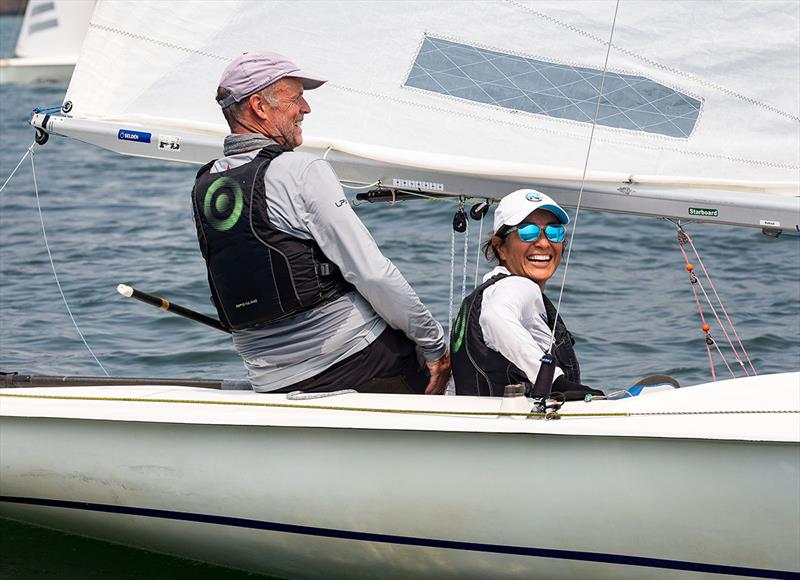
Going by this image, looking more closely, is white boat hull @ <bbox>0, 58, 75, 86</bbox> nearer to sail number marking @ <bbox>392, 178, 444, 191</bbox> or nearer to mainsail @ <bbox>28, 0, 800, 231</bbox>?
mainsail @ <bbox>28, 0, 800, 231</bbox>

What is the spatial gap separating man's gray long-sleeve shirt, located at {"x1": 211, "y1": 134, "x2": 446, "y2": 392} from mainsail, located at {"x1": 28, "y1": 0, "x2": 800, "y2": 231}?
611 mm

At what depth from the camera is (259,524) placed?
10.1 ft

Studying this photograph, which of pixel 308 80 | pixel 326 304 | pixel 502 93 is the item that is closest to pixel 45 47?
pixel 502 93

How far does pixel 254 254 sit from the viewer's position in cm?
288

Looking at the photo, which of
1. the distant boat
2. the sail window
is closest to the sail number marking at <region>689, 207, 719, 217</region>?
the sail window

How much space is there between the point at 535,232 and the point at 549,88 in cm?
75

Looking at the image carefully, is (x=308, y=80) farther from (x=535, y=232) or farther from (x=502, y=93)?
(x=502, y=93)

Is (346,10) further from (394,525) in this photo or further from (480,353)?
(394,525)

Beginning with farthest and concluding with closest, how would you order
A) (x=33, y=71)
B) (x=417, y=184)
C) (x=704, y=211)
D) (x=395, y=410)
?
(x=33, y=71) → (x=417, y=184) → (x=704, y=211) → (x=395, y=410)

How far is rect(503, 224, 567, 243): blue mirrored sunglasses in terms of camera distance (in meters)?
3.00

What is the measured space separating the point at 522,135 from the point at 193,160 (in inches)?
33.8

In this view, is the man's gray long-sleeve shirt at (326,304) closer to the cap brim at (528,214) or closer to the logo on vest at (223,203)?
the logo on vest at (223,203)

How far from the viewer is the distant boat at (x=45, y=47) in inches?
640

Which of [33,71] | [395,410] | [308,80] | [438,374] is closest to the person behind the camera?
[395,410]
